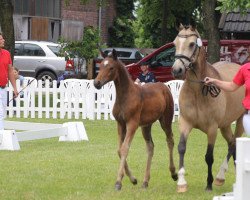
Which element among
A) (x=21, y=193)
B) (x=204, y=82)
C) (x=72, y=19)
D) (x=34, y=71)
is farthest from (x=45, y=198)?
(x=72, y=19)

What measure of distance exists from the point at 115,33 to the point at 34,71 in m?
17.1

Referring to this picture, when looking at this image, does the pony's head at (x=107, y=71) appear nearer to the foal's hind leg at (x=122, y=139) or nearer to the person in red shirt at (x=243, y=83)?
the foal's hind leg at (x=122, y=139)

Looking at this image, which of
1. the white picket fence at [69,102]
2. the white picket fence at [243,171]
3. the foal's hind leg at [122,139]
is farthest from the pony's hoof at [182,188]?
the white picket fence at [69,102]

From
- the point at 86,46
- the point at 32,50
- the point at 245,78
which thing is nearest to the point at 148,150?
the point at 245,78

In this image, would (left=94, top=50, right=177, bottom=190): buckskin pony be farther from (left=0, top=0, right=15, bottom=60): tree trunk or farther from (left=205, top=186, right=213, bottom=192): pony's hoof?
(left=0, top=0, right=15, bottom=60): tree trunk

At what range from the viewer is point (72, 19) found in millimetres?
50625

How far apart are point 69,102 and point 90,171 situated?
1184 cm

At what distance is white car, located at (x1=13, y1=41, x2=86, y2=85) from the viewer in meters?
37.5

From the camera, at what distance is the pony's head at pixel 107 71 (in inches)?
459

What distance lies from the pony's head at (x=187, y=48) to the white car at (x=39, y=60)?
85.6 feet

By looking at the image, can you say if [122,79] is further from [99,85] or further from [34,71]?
[34,71]

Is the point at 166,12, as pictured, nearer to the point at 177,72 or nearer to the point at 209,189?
the point at 209,189

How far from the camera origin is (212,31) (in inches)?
1199

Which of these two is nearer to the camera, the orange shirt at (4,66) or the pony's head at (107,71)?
the pony's head at (107,71)
